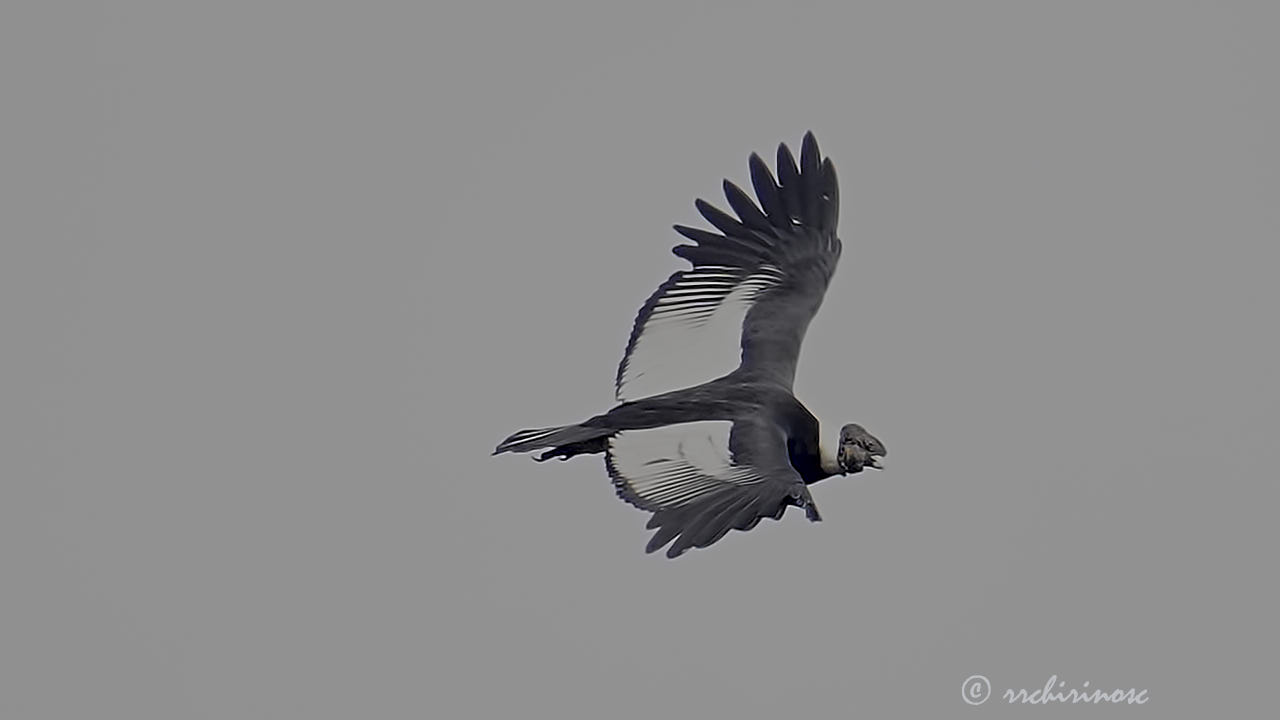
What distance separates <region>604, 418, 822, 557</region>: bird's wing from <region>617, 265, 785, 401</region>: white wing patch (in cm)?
168

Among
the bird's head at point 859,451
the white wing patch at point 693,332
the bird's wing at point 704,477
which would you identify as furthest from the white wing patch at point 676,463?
the white wing patch at point 693,332

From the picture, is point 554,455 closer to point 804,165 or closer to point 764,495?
point 764,495

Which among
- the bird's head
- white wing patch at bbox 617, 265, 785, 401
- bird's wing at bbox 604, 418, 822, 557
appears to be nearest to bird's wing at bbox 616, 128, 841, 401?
white wing patch at bbox 617, 265, 785, 401

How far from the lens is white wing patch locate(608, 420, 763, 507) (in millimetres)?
15680

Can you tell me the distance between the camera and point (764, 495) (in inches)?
598

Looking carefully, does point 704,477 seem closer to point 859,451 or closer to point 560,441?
point 560,441

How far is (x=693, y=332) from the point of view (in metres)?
19.5

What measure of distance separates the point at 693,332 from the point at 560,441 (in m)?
2.98

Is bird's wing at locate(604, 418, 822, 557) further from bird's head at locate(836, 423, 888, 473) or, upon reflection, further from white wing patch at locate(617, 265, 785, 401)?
white wing patch at locate(617, 265, 785, 401)

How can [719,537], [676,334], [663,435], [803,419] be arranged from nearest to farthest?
Answer: [719,537] < [663,435] < [803,419] < [676,334]

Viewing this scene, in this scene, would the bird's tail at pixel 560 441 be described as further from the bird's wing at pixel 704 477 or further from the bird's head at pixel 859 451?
the bird's head at pixel 859 451

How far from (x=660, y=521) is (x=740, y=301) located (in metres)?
5.17

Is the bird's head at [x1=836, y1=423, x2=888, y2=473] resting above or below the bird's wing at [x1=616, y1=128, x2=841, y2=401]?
below

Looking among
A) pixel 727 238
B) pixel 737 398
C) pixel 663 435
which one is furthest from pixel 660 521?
pixel 727 238
